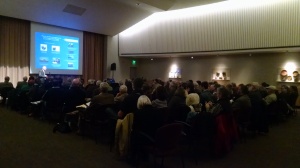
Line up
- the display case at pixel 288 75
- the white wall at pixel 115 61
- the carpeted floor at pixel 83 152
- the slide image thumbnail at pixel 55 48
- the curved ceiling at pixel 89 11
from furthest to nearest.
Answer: the white wall at pixel 115 61 < the slide image thumbnail at pixel 55 48 < the display case at pixel 288 75 < the curved ceiling at pixel 89 11 < the carpeted floor at pixel 83 152

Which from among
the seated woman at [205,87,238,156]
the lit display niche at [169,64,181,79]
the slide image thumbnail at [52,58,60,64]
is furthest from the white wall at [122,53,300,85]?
the seated woman at [205,87,238,156]

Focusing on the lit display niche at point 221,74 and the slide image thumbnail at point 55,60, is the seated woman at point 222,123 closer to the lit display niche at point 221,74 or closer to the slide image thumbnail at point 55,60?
the lit display niche at point 221,74

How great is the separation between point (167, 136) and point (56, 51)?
1064 cm

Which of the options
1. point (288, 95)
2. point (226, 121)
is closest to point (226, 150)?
point (226, 121)

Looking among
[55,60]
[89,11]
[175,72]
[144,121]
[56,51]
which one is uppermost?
[89,11]

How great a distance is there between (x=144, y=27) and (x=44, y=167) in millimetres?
12159

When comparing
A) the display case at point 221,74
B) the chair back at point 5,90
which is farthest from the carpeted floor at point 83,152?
the display case at point 221,74

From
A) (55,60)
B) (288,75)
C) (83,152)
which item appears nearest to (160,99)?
(83,152)

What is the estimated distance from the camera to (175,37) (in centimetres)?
1330

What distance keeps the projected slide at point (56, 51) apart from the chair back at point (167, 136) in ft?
34.0

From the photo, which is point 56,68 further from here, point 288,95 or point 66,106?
point 288,95

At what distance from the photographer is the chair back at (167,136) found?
297cm

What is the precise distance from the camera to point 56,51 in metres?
12.1

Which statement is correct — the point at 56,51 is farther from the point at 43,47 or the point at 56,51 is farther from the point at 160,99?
the point at 160,99
